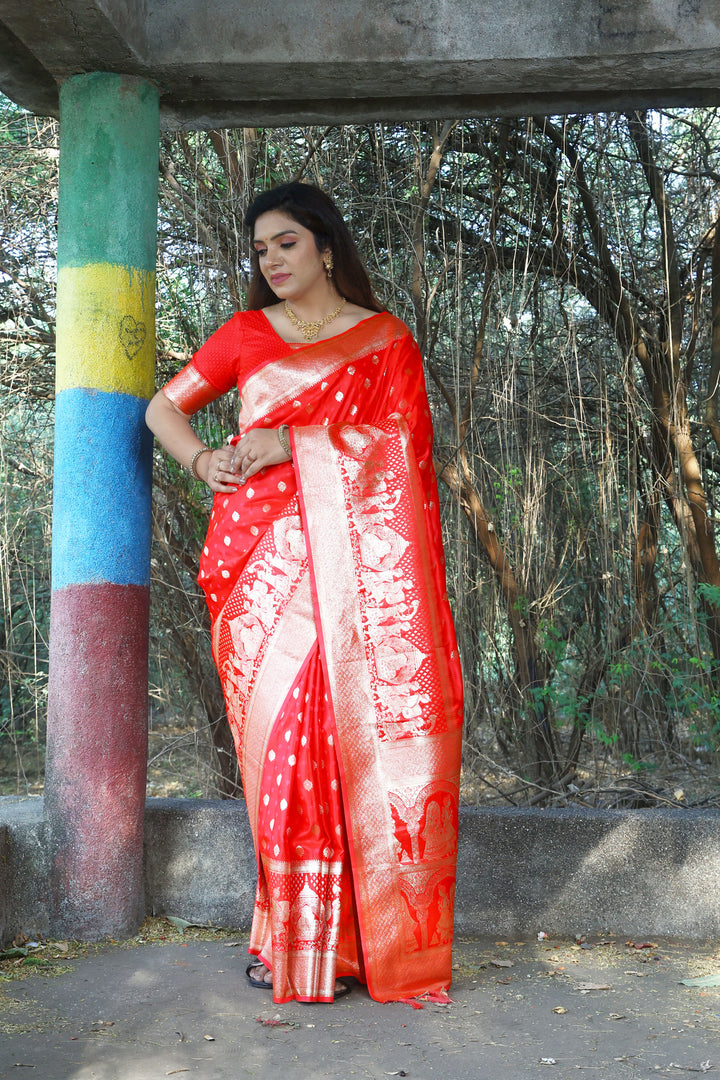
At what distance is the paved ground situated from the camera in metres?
2.22

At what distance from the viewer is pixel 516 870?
3154mm

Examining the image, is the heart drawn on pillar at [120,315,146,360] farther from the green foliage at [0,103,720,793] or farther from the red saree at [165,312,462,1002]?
the green foliage at [0,103,720,793]

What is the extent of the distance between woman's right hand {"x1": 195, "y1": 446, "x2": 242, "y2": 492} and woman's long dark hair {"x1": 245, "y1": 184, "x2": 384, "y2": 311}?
487 millimetres

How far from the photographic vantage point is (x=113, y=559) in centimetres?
305

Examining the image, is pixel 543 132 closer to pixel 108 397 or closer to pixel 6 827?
pixel 108 397

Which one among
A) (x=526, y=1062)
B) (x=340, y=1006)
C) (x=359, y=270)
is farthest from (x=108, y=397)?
(x=526, y=1062)

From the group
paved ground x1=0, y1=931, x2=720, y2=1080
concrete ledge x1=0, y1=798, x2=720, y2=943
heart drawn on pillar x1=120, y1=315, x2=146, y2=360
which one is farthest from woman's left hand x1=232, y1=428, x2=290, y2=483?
paved ground x1=0, y1=931, x2=720, y2=1080

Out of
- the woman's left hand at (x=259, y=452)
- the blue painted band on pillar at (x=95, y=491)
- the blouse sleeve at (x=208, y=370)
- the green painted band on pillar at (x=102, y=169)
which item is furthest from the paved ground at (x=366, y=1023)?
the green painted band on pillar at (x=102, y=169)

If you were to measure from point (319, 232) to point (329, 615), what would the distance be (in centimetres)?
107

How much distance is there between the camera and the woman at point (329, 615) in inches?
103

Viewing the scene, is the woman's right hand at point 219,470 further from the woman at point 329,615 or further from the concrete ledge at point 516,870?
the concrete ledge at point 516,870

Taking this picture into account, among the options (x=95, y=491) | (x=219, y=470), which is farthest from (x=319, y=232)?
(x=95, y=491)

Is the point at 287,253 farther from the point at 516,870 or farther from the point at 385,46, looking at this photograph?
the point at 516,870

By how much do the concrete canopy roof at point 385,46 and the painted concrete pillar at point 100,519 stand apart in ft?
0.52
